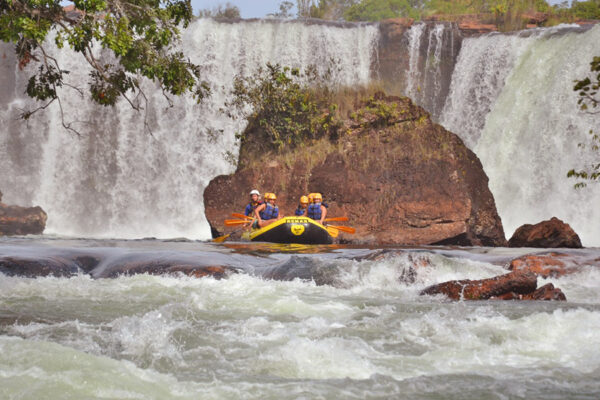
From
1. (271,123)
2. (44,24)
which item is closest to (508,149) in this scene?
(271,123)

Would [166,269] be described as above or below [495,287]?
below

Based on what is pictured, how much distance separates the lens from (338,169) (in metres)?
19.9

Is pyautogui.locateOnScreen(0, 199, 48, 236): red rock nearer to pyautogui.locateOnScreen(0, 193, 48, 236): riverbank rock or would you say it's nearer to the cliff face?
pyautogui.locateOnScreen(0, 193, 48, 236): riverbank rock

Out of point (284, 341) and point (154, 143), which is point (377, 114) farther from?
point (284, 341)

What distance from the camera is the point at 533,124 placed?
23.0 m

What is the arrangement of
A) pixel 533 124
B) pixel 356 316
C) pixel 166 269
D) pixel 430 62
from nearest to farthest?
pixel 356 316 < pixel 166 269 < pixel 533 124 < pixel 430 62

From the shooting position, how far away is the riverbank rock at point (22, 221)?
80.4ft

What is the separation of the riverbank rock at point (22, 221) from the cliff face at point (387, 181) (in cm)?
734

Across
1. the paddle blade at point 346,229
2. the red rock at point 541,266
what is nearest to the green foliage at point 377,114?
the paddle blade at point 346,229

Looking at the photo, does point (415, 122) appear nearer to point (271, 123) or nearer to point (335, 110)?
point (335, 110)

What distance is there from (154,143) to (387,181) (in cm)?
1027

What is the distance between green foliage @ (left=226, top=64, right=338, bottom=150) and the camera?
21453 millimetres

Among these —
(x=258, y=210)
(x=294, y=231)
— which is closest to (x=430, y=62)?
(x=258, y=210)

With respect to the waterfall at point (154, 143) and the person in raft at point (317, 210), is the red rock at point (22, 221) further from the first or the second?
the person in raft at point (317, 210)
